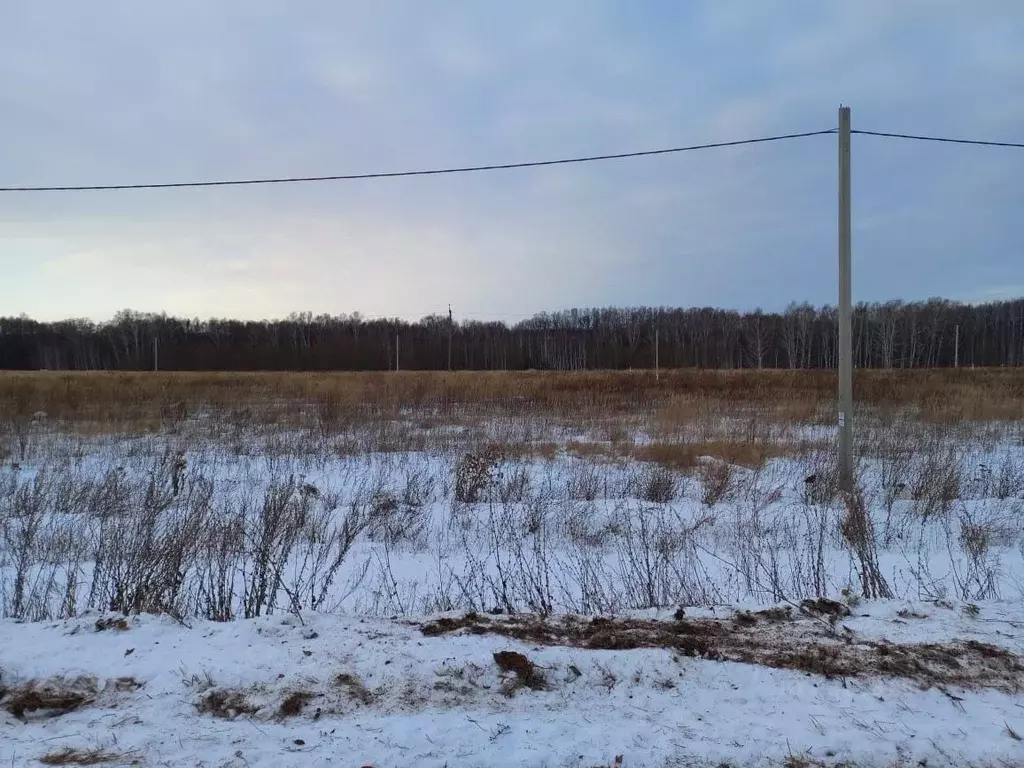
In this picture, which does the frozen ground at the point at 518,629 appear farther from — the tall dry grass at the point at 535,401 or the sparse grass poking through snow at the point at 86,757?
the tall dry grass at the point at 535,401

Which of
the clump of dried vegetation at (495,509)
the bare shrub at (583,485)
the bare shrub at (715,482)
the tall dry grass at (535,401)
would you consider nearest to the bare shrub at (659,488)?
the clump of dried vegetation at (495,509)

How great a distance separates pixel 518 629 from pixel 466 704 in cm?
80

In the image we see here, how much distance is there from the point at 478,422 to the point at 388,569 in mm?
10422

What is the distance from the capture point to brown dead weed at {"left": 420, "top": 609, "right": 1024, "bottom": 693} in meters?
3.01

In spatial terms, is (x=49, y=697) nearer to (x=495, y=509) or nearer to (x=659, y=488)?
(x=495, y=509)

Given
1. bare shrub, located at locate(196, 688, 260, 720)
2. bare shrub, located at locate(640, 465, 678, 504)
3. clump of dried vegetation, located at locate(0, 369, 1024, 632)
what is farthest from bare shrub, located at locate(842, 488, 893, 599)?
bare shrub, located at locate(196, 688, 260, 720)

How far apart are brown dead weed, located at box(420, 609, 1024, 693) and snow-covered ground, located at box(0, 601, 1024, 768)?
Result: 0.07 metres

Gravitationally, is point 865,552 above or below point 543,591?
above

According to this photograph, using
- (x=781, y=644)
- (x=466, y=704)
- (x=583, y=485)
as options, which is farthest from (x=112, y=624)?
(x=583, y=485)

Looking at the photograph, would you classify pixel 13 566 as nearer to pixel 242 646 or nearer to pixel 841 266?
pixel 242 646

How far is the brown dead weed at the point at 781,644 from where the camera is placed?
301cm

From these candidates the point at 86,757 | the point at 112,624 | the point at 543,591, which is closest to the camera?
the point at 86,757

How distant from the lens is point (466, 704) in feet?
9.29

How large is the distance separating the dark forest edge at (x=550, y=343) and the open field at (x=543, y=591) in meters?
66.0
